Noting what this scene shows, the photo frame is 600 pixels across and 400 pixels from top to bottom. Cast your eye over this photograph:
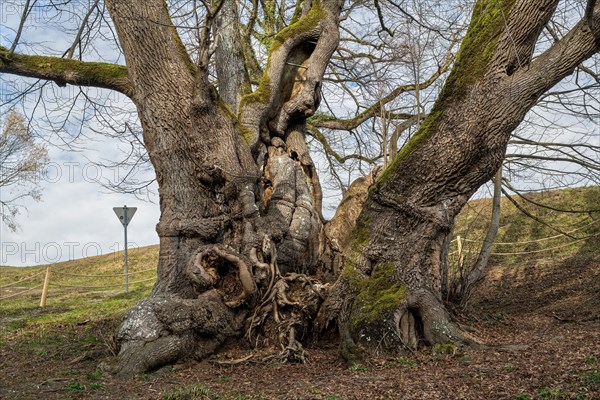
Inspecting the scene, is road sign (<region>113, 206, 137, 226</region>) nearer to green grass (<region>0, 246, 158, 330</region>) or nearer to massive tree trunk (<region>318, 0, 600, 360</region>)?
green grass (<region>0, 246, 158, 330</region>)

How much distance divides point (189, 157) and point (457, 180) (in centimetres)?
355

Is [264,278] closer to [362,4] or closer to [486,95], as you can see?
[486,95]

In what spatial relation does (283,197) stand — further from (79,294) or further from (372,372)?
(79,294)

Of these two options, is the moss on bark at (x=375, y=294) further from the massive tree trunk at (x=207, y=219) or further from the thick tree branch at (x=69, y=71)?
the thick tree branch at (x=69, y=71)

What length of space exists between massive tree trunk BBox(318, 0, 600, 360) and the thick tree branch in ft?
13.6

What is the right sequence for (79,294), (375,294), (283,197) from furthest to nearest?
(79,294) < (283,197) < (375,294)

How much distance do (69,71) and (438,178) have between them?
218 inches

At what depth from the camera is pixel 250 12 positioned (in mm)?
11703

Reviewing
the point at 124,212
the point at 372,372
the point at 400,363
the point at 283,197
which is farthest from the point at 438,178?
the point at 124,212

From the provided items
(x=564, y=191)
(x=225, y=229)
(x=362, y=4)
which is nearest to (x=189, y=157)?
(x=225, y=229)

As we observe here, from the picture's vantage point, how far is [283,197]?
27.9 ft

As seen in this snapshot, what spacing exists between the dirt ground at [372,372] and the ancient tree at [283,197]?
35 cm

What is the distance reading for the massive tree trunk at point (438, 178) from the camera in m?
5.87

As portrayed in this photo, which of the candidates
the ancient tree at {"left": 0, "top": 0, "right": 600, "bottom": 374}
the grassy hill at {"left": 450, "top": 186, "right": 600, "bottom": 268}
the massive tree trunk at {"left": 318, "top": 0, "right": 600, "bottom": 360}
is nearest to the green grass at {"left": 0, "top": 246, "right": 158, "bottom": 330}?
the ancient tree at {"left": 0, "top": 0, "right": 600, "bottom": 374}
